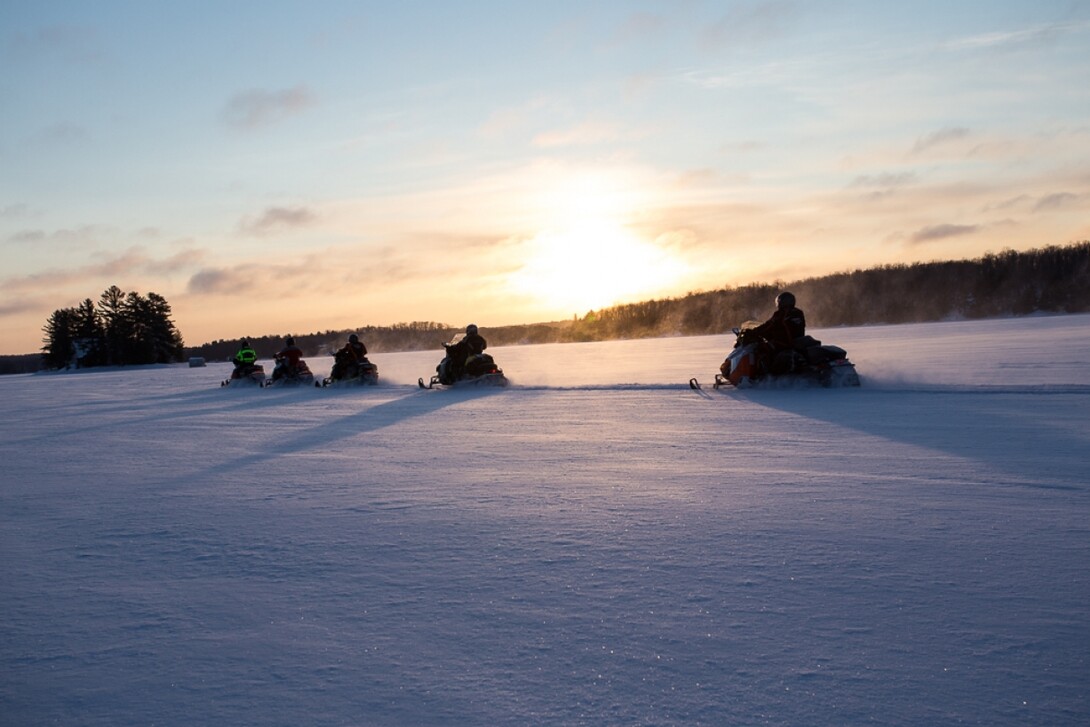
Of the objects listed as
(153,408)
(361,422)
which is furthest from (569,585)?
(153,408)

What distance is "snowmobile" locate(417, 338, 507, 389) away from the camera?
1895 centimetres

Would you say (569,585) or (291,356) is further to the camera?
(291,356)

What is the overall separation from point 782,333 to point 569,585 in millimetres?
11347

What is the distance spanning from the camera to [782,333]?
13867 mm

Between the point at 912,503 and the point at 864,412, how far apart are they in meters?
5.55

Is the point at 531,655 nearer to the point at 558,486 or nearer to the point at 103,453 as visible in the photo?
the point at 558,486

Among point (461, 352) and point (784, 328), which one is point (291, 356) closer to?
point (461, 352)

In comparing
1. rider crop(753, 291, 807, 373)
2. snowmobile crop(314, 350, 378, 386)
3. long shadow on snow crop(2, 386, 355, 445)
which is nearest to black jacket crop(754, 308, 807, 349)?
rider crop(753, 291, 807, 373)

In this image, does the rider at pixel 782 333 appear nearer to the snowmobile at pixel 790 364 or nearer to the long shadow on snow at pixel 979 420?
the snowmobile at pixel 790 364

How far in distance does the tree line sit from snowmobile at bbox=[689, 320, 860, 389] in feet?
243

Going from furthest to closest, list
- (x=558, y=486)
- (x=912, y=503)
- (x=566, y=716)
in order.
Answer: (x=558, y=486) → (x=912, y=503) → (x=566, y=716)

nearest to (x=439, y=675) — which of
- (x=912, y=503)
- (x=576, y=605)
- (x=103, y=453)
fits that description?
(x=576, y=605)

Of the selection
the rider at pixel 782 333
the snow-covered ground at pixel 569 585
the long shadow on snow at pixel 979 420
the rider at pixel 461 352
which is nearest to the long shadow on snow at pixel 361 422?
the snow-covered ground at pixel 569 585

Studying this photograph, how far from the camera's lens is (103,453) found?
941 cm
